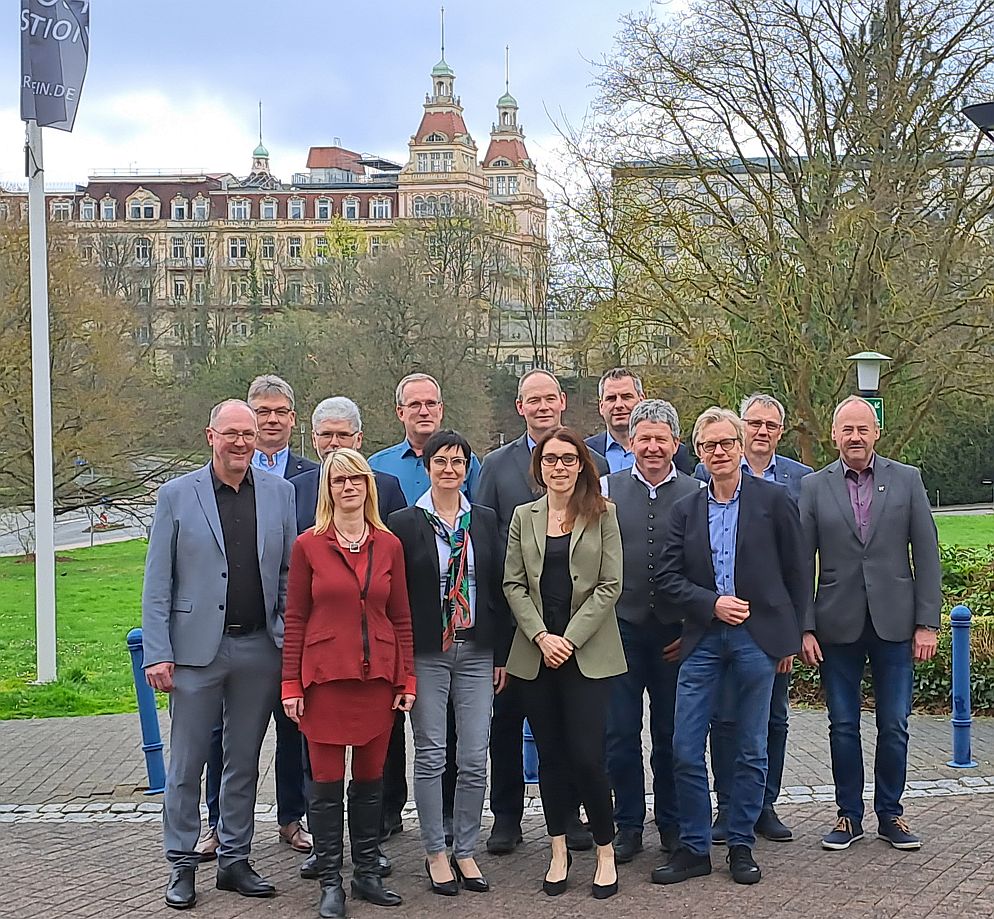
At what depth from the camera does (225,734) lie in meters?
5.96

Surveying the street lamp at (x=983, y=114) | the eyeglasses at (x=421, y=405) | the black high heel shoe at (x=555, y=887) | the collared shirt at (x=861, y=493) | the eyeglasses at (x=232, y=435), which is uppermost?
the street lamp at (x=983, y=114)

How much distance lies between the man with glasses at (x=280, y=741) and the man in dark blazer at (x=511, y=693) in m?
0.93

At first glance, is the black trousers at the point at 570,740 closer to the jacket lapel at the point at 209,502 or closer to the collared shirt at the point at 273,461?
the jacket lapel at the point at 209,502

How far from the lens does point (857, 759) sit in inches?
248

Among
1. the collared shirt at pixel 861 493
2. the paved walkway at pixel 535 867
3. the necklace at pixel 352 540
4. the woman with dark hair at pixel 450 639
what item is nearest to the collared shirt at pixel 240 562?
the necklace at pixel 352 540

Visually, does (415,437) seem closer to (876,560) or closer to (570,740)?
(570,740)

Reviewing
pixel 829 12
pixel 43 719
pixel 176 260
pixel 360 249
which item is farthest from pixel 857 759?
pixel 176 260

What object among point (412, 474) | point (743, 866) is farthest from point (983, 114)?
point (743, 866)

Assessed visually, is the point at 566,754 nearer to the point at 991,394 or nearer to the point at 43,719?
the point at 43,719

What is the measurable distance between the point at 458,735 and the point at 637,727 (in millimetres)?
898

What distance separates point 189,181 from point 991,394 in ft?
310

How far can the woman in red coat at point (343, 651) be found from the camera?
5492 mm

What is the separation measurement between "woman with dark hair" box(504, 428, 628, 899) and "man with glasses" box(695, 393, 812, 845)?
0.72 meters

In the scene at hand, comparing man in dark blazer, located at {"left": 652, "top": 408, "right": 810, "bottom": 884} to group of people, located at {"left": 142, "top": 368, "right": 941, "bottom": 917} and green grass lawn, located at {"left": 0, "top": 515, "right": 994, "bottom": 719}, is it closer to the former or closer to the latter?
group of people, located at {"left": 142, "top": 368, "right": 941, "bottom": 917}
